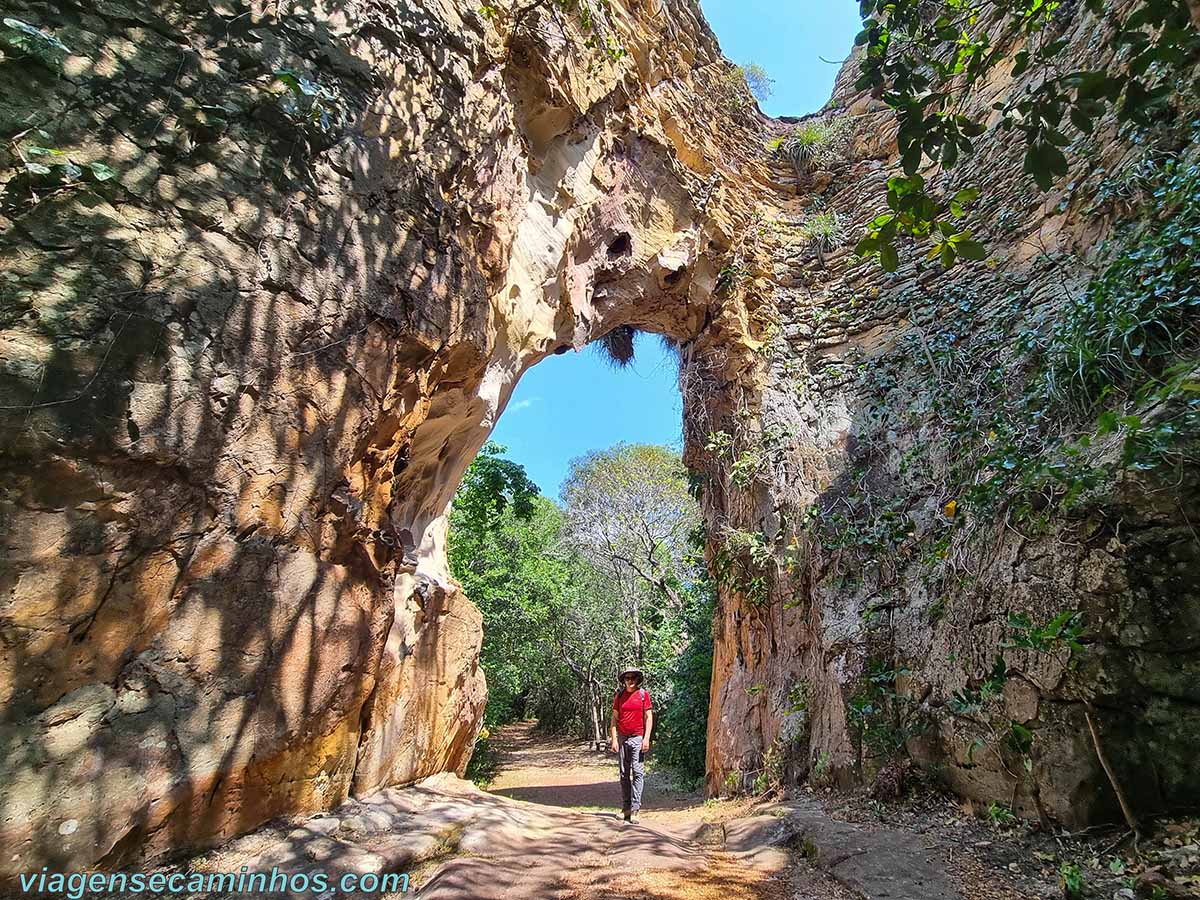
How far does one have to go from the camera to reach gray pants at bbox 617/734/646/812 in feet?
15.5

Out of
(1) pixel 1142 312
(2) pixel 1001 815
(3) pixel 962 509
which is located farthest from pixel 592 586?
(1) pixel 1142 312

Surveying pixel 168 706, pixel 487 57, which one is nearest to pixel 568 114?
pixel 487 57

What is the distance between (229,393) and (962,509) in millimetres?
4948

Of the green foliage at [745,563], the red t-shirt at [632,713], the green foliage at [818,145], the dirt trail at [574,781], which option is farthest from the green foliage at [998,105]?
the green foliage at [818,145]

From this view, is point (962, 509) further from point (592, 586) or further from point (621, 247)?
point (592, 586)

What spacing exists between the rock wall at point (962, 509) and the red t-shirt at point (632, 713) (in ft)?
5.47

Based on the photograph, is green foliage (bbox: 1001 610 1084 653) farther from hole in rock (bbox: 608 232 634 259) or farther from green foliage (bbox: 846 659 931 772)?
hole in rock (bbox: 608 232 634 259)

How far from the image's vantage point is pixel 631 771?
479cm

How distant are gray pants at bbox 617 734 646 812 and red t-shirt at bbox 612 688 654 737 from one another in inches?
2.3

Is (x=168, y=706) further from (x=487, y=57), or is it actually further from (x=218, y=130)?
(x=487, y=57)

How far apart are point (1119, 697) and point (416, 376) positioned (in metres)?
4.31

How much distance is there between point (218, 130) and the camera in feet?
9.32

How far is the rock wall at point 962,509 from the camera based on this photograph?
2.78 m

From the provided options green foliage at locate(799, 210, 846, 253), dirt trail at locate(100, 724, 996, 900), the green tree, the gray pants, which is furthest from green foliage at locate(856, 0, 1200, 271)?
the green tree
